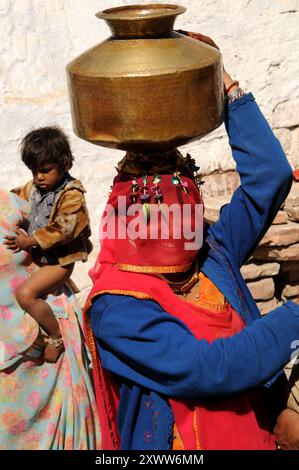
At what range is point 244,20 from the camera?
16.6ft

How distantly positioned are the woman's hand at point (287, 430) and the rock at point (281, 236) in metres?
2.60

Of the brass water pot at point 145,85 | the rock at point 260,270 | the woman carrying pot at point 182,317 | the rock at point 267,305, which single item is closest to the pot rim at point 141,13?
the brass water pot at point 145,85

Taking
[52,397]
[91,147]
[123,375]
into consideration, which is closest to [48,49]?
[91,147]

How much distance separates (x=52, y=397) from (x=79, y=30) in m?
2.25

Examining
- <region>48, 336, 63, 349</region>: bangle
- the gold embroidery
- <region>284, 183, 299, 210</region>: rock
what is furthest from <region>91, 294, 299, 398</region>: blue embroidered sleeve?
<region>284, 183, 299, 210</region>: rock

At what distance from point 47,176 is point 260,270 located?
188 centimetres

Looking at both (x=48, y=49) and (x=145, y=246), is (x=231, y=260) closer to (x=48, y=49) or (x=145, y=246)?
(x=145, y=246)

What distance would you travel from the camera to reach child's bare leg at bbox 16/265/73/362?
3.47m

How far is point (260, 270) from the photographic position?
5035 mm

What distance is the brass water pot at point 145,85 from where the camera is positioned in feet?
6.67

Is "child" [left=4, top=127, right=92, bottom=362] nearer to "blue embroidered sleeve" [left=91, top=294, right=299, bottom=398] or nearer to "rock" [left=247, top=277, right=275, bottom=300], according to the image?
"blue embroidered sleeve" [left=91, top=294, right=299, bottom=398]

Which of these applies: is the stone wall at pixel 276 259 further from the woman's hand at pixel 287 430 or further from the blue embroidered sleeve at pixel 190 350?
the blue embroidered sleeve at pixel 190 350

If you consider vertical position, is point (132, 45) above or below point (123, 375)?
above

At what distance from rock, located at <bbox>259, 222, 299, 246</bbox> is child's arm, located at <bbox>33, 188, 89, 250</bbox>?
165 cm
